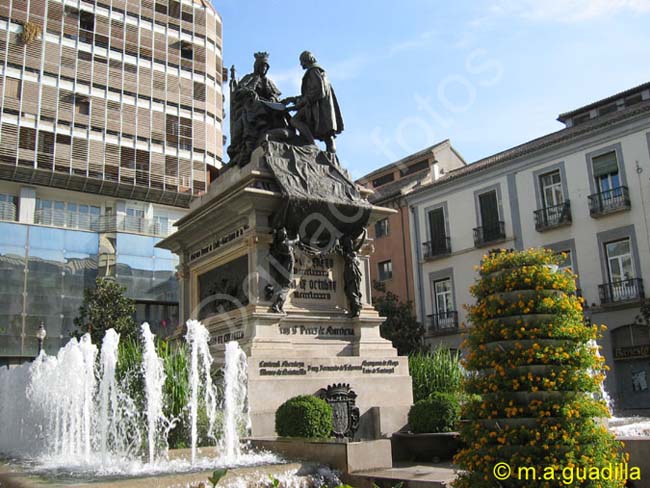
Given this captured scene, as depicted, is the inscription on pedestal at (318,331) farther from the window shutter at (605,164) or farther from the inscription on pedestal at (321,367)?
the window shutter at (605,164)

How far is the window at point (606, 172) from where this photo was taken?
3153cm

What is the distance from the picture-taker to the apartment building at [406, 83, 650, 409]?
30062 mm

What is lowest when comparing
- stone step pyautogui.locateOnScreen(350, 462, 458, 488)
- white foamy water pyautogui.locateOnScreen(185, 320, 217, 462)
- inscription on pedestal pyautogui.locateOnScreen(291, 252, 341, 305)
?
stone step pyautogui.locateOnScreen(350, 462, 458, 488)

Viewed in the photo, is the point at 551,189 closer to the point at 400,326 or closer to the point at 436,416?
the point at 400,326

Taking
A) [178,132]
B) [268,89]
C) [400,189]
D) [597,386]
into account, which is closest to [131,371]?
[268,89]

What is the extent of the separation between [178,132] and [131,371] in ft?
116

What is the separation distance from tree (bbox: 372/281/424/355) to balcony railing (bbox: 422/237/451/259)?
141 inches

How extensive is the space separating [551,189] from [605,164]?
297cm

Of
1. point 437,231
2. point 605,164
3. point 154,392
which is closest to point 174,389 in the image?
point 154,392

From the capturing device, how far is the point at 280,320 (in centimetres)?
1175

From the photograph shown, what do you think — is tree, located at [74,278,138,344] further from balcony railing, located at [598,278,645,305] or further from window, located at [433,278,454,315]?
balcony railing, located at [598,278,645,305]

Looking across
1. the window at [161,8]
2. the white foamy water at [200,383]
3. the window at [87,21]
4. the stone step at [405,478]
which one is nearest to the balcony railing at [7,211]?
the window at [87,21]

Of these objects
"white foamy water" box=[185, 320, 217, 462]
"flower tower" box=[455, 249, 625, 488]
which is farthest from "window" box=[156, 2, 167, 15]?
"flower tower" box=[455, 249, 625, 488]

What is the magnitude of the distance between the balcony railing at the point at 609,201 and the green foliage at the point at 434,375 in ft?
66.2
